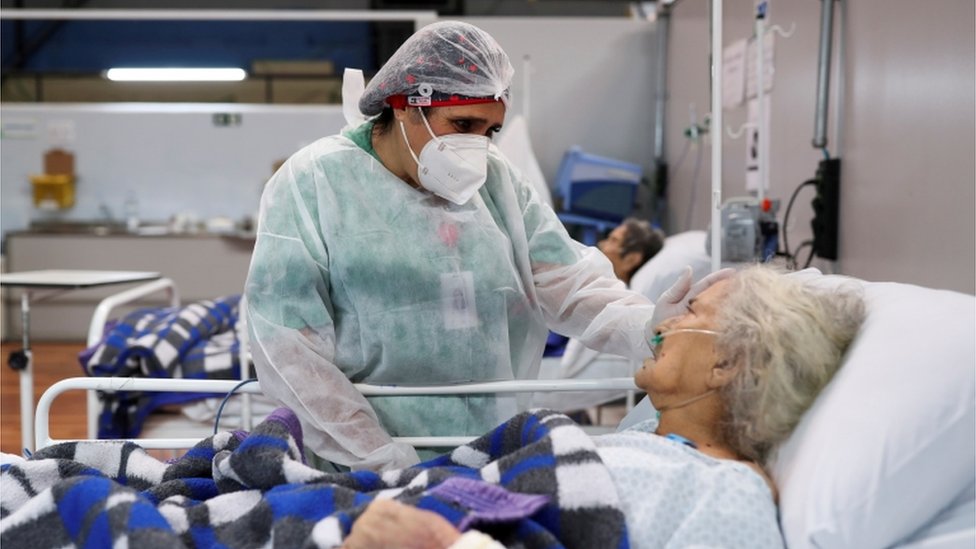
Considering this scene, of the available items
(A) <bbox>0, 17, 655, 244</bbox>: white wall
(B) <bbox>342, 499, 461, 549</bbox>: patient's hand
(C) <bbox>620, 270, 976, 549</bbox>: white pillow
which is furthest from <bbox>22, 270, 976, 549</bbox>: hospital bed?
(A) <bbox>0, 17, 655, 244</bbox>: white wall

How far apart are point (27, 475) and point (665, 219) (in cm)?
446

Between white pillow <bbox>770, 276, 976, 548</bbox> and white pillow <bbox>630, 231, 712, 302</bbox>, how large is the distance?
182 centimetres

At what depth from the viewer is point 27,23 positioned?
8836 millimetres

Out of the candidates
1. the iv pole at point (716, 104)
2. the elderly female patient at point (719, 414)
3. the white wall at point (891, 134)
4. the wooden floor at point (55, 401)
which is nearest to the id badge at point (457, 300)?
the elderly female patient at point (719, 414)

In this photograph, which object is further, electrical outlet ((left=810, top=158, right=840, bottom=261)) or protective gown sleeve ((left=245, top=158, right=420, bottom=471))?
electrical outlet ((left=810, top=158, right=840, bottom=261))

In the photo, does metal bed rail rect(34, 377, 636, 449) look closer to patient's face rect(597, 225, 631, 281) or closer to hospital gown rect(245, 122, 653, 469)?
hospital gown rect(245, 122, 653, 469)

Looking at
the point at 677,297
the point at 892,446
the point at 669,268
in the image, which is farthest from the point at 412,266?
the point at 669,268

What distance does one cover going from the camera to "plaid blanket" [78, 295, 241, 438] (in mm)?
2607

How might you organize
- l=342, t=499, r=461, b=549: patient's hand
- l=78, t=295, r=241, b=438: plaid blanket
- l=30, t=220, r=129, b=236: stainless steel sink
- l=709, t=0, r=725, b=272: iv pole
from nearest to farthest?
l=342, t=499, r=461, b=549: patient's hand, l=709, t=0, r=725, b=272: iv pole, l=78, t=295, r=241, b=438: plaid blanket, l=30, t=220, r=129, b=236: stainless steel sink

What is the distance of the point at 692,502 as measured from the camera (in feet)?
3.85

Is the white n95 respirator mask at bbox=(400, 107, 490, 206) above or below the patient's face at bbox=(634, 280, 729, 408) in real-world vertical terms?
above

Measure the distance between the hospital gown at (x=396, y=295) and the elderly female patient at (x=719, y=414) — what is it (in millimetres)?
263

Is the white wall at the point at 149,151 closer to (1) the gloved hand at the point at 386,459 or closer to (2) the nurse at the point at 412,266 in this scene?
(2) the nurse at the point at 412,266

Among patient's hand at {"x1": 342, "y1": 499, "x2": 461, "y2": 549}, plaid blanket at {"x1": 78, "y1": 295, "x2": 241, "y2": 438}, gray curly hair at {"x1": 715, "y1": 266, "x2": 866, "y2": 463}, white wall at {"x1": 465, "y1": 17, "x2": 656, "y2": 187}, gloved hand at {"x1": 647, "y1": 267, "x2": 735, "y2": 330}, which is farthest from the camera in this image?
white wall at {"x1": 465, "y1": 17, "x2": 656, "y2": 187}
